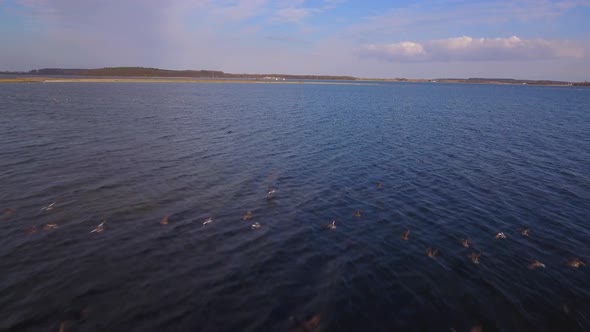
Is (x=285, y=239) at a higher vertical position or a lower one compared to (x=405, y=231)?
higher

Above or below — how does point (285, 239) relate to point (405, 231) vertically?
above

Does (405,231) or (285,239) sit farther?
(405,231)

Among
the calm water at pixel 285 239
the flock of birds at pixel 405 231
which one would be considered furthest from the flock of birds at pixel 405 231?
the calm water at pixel 285 239

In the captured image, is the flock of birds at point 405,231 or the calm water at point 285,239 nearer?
the calm water at point 285,239

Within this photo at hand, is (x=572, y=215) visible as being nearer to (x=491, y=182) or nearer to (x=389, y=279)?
(x=491, y=182)

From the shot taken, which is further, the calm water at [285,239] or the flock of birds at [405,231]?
the flock of birds at [405,231]

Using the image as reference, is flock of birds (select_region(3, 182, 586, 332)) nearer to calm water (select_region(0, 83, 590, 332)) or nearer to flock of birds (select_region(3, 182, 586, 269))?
flock of birds (select_region(3, 182, 586, 269))

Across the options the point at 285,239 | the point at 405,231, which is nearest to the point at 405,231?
the point at 405,231

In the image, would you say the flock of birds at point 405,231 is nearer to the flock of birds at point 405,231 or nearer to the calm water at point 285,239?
the flock of birds at point 405,231

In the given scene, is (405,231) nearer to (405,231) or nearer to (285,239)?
(405,231)

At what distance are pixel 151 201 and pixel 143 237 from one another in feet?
17.0

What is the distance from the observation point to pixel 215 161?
1331 inches

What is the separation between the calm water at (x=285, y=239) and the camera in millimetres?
13188

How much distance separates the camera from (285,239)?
18.7m
